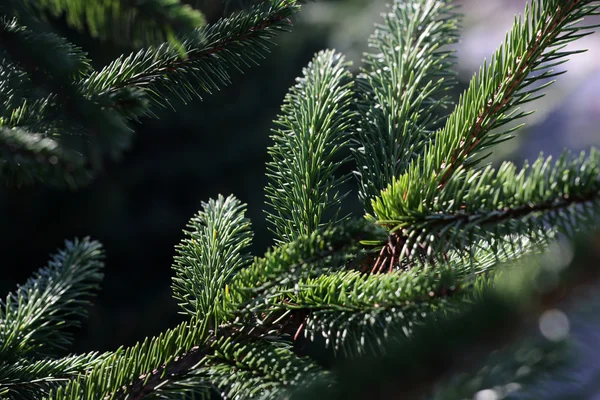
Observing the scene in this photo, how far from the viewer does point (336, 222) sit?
1.06 feet

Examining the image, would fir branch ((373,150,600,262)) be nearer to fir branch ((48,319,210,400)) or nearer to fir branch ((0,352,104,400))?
fir branch ((48,319,210,400))

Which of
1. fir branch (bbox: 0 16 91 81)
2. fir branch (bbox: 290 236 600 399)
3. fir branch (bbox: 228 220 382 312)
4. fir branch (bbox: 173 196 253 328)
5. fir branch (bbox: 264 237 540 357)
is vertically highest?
fir branch (bbox: 0 16 91 81)

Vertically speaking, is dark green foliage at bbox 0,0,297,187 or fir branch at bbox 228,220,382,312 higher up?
dark green foliage at bbox 0,0,297,187

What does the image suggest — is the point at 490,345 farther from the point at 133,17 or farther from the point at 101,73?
the point at 101,73

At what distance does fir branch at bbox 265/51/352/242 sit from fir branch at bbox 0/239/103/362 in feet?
0.60

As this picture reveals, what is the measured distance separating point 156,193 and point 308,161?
263 centimetres

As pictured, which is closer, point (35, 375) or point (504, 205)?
point (504, 205)

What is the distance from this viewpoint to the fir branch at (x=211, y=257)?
313 mm

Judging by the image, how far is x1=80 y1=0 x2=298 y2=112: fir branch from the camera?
0.31 m

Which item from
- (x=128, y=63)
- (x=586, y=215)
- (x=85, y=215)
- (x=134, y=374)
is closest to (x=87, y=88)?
(x=128, y=63)

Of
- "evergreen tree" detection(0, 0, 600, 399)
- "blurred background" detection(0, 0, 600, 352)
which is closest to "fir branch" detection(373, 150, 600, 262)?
"evergreen tree" detection(0, 0, 600, 399)

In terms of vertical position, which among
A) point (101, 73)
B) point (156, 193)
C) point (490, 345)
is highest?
point (156, 193)

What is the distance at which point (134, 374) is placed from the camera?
0.28 m

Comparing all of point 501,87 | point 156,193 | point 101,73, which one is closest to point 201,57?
point 101,73
